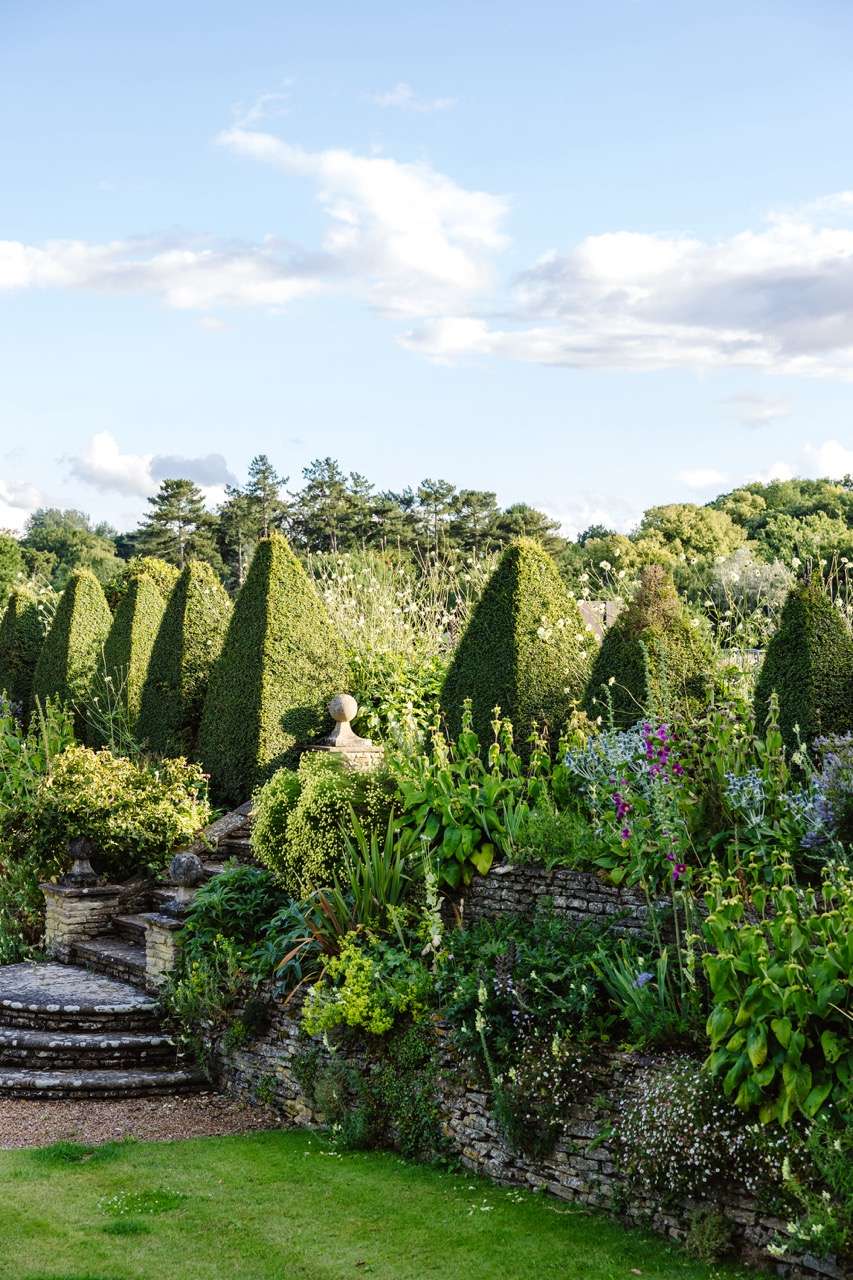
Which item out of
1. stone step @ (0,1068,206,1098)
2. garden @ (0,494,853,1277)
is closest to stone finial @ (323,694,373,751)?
garden @ (0,494,853,1277)

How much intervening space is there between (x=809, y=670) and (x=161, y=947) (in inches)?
206

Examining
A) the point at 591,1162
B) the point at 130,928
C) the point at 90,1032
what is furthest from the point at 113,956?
the point at 591,1162

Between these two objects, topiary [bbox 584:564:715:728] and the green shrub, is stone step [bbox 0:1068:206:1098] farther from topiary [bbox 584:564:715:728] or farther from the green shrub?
the green shrub

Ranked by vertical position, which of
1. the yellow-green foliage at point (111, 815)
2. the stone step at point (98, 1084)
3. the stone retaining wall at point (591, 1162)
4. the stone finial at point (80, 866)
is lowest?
the stone step at point (98, 1084)

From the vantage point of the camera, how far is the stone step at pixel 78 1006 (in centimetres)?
899

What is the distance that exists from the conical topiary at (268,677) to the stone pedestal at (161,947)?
10.8 ft

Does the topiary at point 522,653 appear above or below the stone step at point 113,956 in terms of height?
above

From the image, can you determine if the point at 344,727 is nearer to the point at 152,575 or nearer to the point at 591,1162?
the point at 152,575

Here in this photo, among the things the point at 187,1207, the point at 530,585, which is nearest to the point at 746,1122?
the point at 187,1207

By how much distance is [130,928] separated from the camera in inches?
422

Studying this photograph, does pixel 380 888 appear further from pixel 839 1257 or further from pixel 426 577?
pixel 426 577

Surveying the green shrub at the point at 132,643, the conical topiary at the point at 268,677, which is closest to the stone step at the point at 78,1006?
the conical topiary at the point at 268,677

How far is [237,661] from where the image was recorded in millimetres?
13234

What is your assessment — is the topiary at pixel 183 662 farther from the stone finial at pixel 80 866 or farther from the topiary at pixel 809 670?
the topiary at pixel 809 670
